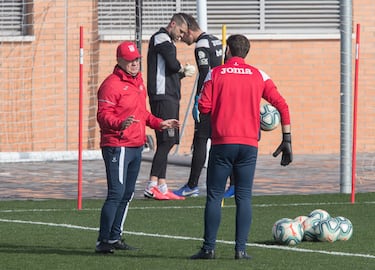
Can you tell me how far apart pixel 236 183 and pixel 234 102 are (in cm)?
65

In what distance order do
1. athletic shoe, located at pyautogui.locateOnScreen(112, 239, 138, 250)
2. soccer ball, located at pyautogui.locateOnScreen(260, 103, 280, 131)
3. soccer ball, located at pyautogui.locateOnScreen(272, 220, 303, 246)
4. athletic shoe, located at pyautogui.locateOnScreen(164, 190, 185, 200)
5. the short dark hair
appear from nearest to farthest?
the short dark hair → athletic shoe, located at pyautogui.locateOnScreen(112, 239, 138, 250) → soccer ball, located at pyautogui.locateOnScreen(272, 220, 303, 246) → soccer ball, located at pyautogui.locateOnScreen(260, 103, 280, 131) → athletic shoe, located at pyautogui.locateOnScreen(164, 190, 185, 200)

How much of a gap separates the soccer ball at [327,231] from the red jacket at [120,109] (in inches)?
68.3

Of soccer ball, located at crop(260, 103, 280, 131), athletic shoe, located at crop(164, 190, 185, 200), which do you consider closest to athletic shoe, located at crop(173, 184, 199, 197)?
athletic shoe, located at crop(164, 190, 185, 200)

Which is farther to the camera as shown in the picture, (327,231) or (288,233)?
(327,231)

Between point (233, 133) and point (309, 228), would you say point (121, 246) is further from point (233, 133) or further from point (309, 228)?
point (309, 228)

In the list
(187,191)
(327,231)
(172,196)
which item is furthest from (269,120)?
(187,191)

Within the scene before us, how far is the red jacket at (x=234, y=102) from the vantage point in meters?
10.2

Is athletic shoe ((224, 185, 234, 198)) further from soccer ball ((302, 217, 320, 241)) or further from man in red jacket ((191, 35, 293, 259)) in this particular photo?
man in red jacket ((191, 35, 293, 259))

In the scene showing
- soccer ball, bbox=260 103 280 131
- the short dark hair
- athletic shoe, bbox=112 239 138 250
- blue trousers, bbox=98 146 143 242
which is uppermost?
the short dark hair

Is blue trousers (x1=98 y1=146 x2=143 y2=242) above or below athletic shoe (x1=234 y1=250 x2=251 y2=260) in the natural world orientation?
above

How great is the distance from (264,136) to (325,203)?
307 inches

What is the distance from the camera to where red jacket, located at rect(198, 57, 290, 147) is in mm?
10156

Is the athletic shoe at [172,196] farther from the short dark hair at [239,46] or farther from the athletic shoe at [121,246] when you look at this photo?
the short dark hair at [239,46]

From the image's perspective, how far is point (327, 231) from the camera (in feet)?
37.2
